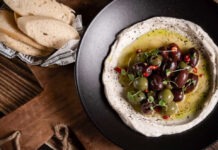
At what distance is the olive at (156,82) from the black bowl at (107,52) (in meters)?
0.26

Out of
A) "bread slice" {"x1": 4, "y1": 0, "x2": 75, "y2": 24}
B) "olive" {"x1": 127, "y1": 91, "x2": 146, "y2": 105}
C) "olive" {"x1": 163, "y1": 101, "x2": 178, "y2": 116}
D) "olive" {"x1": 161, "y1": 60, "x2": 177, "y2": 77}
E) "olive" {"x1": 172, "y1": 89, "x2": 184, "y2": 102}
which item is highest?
"bread slice" {"x1": 4, "y1": 0, "x2": 75, "y2": 24}

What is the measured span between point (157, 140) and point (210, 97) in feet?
1.20

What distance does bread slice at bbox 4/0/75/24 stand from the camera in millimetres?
2704

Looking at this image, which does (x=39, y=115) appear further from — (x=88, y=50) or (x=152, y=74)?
(x=152, y=74)

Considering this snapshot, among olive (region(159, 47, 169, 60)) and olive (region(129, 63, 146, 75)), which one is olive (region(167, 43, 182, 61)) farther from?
olive (region(129, 63, 146, 75))

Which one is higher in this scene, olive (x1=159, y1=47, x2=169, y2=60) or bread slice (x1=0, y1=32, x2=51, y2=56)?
olive (x1=159, y1=47, x2=169, y2=60)

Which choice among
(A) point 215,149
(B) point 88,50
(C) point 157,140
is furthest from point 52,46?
→ (A) point 215,149

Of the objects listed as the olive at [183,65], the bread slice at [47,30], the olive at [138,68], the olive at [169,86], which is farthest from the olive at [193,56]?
the bread slice at [47,30]

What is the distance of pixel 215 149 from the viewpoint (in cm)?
275

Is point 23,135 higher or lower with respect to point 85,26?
lower

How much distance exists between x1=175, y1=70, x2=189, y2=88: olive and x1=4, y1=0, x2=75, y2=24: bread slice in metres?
0.68

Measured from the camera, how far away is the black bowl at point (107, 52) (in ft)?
8.74

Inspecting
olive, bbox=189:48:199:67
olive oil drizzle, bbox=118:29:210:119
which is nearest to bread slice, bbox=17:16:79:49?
olive oil drizzle, bbox=118:29:210:119

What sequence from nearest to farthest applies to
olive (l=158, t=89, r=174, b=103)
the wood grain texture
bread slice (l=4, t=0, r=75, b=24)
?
olive (l=158, t=89, r=174, b=103) → bread slice (l=4, t=0, r=75, b=24) → the wood grain texture
